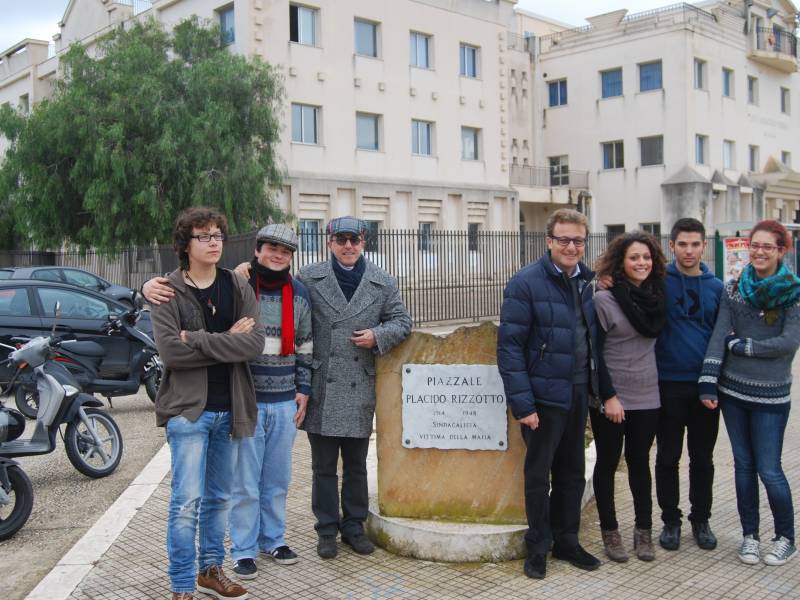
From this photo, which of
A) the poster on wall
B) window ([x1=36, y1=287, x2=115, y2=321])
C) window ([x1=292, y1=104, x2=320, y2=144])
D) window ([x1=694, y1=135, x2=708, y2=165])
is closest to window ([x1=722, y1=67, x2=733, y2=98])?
window ([x1=694, y1=135, x2=708, y2=165])

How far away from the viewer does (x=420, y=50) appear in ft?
103

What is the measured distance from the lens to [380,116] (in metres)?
30.0

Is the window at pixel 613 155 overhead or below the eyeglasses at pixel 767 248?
overhead

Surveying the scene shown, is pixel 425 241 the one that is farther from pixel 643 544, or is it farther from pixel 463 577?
pixel 463 577

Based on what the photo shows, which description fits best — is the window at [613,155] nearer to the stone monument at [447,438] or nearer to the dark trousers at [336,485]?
the stone monument at [447,438]

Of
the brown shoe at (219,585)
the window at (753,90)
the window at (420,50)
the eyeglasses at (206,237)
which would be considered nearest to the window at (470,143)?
the window at (420,50)

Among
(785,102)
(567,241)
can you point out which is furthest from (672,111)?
(567,241)

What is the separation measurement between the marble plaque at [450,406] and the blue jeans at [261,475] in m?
0.75

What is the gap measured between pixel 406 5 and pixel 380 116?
13.5 ft

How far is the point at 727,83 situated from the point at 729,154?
3223 millimetres

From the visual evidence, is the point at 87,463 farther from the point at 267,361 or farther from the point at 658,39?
the point at 658,39

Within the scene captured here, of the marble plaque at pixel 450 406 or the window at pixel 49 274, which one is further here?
the window at pixel 49 274

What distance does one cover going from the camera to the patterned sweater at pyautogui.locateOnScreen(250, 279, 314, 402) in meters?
4.62

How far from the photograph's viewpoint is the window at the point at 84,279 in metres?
21.2
